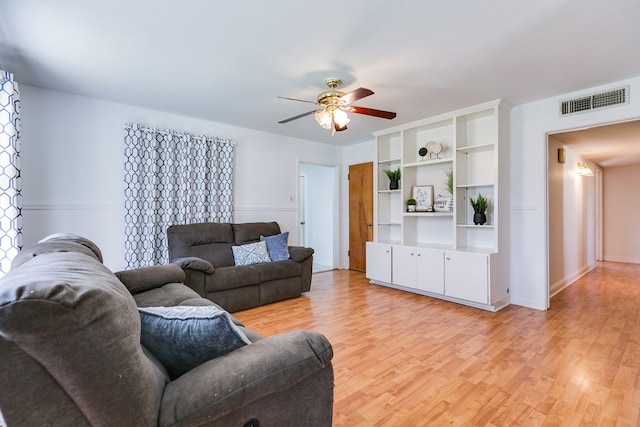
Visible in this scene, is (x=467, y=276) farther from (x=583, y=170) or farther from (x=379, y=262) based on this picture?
(x=583, y=170)

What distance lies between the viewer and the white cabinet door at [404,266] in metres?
4.24

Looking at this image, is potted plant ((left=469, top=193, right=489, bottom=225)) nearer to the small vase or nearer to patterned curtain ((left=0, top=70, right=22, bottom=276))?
the small vase

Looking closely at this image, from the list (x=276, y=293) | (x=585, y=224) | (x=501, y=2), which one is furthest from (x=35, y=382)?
(x=585, y=224)

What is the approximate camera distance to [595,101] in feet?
10.5

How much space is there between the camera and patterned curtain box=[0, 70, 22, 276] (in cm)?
259

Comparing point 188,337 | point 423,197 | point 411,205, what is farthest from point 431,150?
point 188,337

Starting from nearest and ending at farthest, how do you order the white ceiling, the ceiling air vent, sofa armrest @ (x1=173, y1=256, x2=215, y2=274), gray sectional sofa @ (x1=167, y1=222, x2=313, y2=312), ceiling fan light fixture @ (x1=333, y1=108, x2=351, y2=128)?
the white ceiling < ceiling fan light fixture @ (x1=333, y1=108, x2=351, y2=128) < the ceiling air vent < sofa armrest @ (x1=173, y1=256, x2=215, y2=274) < gray sectional sofa @ (x1=167, y1=222, x2=313, y2=312)

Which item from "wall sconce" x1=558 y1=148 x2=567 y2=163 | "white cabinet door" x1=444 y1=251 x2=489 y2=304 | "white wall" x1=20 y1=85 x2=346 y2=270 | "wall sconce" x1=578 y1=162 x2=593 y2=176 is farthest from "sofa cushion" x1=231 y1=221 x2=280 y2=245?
"wall sconce" x1=578 y1=162 x2=593 y2=176

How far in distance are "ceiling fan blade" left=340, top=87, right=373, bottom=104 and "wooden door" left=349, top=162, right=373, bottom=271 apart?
114 inches

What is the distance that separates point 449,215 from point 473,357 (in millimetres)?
2171

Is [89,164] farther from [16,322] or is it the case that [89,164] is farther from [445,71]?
[445,71]

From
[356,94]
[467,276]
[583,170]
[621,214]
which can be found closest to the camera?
[356,94]

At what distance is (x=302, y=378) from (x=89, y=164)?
377 cm

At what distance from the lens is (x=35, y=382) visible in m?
0.68
